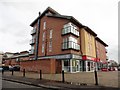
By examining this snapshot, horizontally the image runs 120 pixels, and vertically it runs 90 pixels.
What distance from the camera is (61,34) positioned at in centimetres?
3073

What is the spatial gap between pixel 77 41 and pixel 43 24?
9452 mm

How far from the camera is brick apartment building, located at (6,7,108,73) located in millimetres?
28220

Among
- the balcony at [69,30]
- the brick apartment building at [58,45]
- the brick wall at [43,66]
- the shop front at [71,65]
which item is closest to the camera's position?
the brick wall at [43,66]

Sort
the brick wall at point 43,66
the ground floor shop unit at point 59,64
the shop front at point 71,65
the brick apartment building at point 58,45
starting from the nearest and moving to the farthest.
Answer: the brick wall at point 43,66 < the ground floor shop unit at point 59,64 < the brick apartment building at point 58,45 < the shop front at point 71,65

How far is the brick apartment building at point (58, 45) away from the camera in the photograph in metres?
28.2

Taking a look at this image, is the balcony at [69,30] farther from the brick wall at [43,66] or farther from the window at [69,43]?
the brick wall at [43,66]

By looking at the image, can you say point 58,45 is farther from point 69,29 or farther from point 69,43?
point 69,29

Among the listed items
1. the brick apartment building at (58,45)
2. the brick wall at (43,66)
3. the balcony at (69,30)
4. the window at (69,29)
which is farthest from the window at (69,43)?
the brick wall at (43,66)

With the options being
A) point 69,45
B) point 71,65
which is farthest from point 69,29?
point 71,65

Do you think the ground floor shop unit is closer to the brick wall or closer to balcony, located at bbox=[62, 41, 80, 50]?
the brick wall

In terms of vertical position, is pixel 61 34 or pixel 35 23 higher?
pixel 35 23

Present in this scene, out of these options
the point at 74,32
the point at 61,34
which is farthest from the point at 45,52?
the point at 74,32

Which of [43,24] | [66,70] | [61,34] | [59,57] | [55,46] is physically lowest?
[66,70]

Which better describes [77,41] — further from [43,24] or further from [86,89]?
[86,89]
